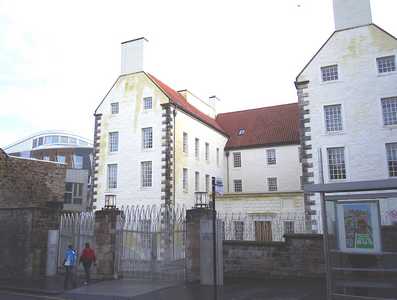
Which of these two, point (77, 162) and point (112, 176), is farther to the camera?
point (77, 162)

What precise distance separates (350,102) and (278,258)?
1323 centimetres

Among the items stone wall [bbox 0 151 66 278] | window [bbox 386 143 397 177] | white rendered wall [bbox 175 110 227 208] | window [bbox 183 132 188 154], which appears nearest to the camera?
→ stone wall [bbox 0 151 66 278]

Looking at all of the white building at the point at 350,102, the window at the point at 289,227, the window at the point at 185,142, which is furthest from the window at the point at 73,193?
the white building at the point at 350,102

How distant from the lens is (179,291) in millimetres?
12789

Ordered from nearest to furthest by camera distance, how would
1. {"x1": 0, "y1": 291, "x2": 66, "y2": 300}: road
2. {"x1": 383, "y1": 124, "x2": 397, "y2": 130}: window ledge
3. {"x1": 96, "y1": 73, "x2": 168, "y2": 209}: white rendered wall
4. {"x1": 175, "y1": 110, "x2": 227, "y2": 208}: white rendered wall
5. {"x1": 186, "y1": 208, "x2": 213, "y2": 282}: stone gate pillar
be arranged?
{"x1": 0, "y1": 291, "x2": 66, "y2": 300}: road < {"x1": 186, "y1": 208, "x2": 213, "y2": 282}: stone gate pillar < {"x1": 383, "y1": 124, "x2": 397, "y2": 130}: window ledge < {"x1": 96, "y1": 73, "x2": 168, "y2": 209}: white rendered wall < {"x1": 175, "y1": 110, "x2": 227, "y2": 208}: white rendered wall

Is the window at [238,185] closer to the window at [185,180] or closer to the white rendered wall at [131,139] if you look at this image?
the window at [185,180]

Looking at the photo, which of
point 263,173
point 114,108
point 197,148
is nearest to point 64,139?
point 114,108

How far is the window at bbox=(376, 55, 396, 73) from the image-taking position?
24292mm

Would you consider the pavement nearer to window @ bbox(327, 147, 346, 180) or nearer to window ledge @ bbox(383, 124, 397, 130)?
window @ bbox(327, 147, 346, 180)

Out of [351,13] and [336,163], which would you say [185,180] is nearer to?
[336,163]

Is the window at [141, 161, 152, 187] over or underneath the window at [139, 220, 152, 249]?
over

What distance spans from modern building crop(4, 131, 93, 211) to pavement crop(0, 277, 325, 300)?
3267cm

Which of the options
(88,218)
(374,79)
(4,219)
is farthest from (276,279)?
(374,79)

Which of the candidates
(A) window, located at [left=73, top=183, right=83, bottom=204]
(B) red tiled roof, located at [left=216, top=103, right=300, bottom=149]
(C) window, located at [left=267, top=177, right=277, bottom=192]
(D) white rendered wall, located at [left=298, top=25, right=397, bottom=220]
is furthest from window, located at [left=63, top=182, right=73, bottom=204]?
(D) white rendered wall, located at [left=298, top=25, right=397, bottom=220]
